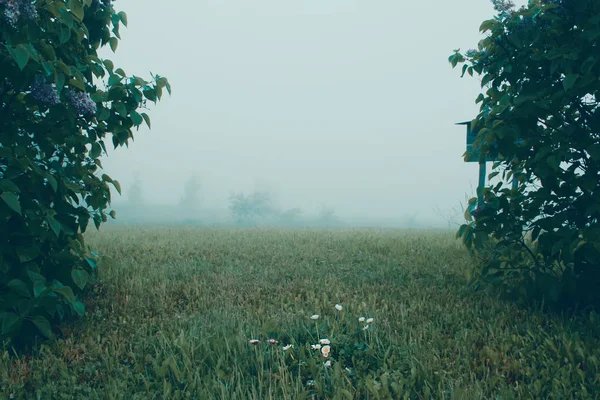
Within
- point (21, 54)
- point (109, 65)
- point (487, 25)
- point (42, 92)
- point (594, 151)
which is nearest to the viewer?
point (21, 54)

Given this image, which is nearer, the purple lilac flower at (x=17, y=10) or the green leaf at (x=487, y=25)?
the purple lilac flower at (x=17, y=10)

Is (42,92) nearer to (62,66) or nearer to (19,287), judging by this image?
(62,66)

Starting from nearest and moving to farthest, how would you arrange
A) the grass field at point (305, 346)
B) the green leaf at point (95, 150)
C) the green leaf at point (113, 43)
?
1. the grass field at point (305, 346)
2. the green leaf at point (95, 150)
3. the green leaf at point (113, 43)

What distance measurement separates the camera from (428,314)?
3846mm

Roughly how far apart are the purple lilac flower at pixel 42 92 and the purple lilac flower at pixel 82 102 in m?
0.14

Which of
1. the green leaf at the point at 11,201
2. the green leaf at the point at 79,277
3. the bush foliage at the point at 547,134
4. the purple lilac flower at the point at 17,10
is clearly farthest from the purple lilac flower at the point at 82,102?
the bush foliage at the point at 547,134

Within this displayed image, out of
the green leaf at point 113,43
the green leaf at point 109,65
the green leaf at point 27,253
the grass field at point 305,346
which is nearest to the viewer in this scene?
the grass field at point 305,346

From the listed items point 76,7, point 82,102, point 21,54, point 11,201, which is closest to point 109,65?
point 82,102

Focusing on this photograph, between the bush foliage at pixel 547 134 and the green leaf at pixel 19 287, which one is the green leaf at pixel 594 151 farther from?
the green leaf at pixel 19 287

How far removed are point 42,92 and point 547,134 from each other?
445cm

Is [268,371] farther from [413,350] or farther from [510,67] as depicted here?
[510,67]

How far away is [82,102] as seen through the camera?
3182 mm

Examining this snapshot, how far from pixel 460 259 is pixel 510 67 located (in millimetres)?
3528

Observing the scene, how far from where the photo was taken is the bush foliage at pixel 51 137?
2.88m
